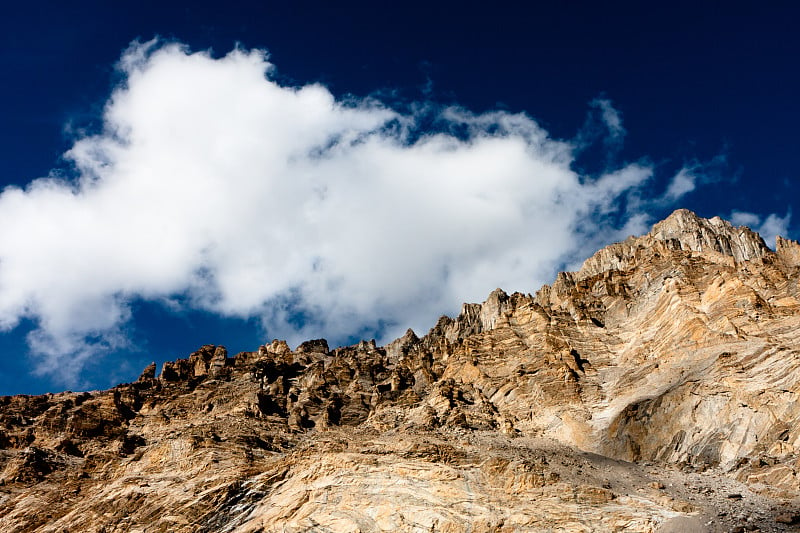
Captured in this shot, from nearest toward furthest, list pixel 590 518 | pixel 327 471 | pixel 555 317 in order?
pixel 590 518, pixel 327 471, pixel 555 317

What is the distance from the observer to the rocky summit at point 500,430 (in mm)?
49500

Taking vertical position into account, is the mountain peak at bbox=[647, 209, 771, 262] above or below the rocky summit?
above

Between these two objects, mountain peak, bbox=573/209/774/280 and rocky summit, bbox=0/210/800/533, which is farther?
mountain peak, bbox=573/209/774/280

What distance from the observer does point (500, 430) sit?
74.5m

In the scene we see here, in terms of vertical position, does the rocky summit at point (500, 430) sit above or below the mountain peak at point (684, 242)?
below

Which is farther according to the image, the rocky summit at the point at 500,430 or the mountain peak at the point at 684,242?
the mountain peak at the point at 684,242

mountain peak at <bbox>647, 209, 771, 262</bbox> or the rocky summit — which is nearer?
the rocky summit

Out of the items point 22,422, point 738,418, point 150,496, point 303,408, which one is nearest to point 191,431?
point 150,496

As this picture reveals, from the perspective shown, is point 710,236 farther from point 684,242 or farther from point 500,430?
point 500,430

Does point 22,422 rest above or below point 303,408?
above

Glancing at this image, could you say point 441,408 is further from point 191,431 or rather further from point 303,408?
point 191,431

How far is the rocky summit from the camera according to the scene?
162ft

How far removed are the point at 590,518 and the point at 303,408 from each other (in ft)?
176

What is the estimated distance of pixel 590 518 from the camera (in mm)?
45938
